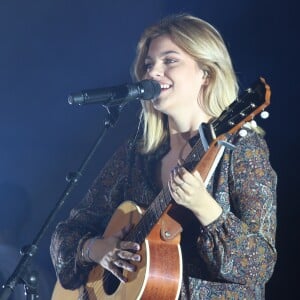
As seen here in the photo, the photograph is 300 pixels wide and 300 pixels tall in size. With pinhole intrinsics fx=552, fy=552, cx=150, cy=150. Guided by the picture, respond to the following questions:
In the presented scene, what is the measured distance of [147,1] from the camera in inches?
134

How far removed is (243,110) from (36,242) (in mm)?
890

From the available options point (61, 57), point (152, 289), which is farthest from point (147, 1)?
point (152, 289)

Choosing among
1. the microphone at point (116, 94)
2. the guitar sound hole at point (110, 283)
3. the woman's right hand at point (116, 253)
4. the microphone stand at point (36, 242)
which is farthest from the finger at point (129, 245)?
the microphone at point (116, 94)

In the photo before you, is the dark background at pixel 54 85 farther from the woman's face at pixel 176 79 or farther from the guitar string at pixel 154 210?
the guitar string at pixel 154 210

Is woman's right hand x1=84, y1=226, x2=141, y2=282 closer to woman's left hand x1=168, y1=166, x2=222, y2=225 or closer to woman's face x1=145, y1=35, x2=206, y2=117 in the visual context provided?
woman's left hand x1=168, y1=166, x2=222, y2=225

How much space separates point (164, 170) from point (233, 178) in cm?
45

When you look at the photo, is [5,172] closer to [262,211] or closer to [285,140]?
[285,140]

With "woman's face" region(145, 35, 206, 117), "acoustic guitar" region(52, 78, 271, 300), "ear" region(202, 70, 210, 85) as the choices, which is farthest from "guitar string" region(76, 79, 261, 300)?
"ear" region(202, 70, 210, 85)

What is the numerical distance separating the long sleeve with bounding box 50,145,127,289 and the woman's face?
0.42m

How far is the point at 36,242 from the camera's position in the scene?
203cm

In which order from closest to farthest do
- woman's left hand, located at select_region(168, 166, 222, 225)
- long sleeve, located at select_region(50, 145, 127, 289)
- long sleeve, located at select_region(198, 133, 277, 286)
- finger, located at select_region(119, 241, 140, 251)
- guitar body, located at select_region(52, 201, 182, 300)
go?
woman's left hand, located at select_region(168, 166, 222, 225), long sleeve, located at select_region(198, 133, 277, 286), guitar body, located at select_region(52, 201, 182, 300), finger, located at select_region(119, 241, 140, 251), long sleeve, located at select_region(50, 145, 127, 289)

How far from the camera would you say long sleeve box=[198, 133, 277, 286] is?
6.00 feet

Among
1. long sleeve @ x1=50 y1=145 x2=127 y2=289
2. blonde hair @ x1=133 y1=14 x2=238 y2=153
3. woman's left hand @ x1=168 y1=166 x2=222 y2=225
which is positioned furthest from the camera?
long sleeve @ x1=50 y1=145 x2=127 y2=289

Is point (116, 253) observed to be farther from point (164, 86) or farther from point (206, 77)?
point (206, 77)
